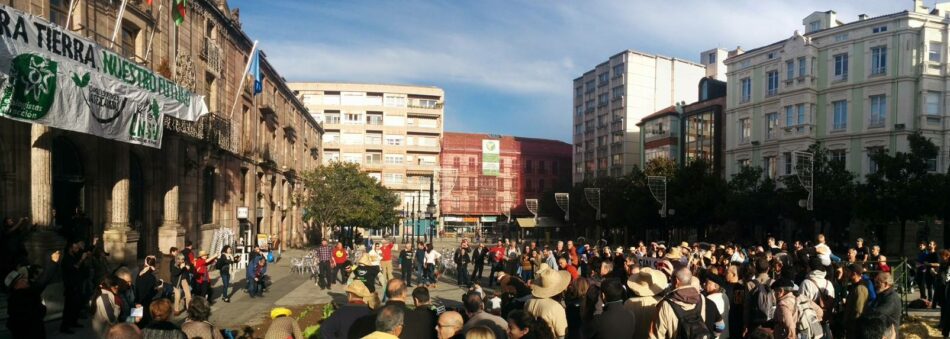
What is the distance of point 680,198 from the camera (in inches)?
1602

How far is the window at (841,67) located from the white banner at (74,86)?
37.7 metres

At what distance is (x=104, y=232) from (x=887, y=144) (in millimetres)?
39393

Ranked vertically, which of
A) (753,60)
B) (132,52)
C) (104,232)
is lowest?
(104,232)

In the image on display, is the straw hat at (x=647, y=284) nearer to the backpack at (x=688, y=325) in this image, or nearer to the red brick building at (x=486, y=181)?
the backpack at (x=688, y=325)

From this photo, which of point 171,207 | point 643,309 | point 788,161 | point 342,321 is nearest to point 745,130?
point 788,161

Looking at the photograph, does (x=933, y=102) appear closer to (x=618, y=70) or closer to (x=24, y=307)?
(x=618, y=70)

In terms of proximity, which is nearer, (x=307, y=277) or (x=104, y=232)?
(x=104, y=232)

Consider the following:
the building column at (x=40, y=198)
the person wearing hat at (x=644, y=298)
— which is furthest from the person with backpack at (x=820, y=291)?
the building column at (x=40, y=198)

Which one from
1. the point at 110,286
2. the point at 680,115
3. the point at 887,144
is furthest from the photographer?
the point at 680,115

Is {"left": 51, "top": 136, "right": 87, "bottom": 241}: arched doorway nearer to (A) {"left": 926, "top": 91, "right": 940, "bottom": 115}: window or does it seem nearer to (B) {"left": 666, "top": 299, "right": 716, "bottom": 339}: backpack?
(B) {"left": 666, "top": 299, "right": 716, "bottom": 339}: backpack

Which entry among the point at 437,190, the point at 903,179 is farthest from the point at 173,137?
the point at 437,190

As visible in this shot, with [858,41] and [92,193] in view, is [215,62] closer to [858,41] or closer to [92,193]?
[92,193]

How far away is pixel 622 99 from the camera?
70.4 meters

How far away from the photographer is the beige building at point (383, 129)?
7862 cm
